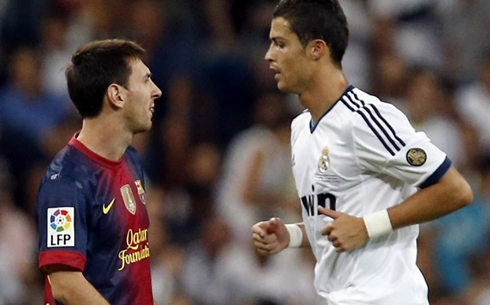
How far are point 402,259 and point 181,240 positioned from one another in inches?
177

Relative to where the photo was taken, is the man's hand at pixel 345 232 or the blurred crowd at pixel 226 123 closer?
the man's hand at pixel 345 232

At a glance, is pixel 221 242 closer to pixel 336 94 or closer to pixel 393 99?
pixel 393 99

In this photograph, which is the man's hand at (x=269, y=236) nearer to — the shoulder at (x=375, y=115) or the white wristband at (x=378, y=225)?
the white wristband at (x=378, y=225)

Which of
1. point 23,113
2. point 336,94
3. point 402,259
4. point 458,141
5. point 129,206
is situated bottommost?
point 402,259

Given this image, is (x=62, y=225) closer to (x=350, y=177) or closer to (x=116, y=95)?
(x=116, y=95)

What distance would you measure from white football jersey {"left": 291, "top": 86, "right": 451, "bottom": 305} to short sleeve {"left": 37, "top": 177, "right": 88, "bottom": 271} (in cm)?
119

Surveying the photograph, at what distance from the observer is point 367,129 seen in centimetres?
491

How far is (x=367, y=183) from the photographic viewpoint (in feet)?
16.5

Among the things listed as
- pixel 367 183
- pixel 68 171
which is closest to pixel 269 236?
pixel 367 183

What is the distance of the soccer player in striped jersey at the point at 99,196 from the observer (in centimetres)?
479

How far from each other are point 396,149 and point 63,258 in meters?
1.67

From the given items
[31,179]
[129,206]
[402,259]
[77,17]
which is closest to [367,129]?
[402,259]

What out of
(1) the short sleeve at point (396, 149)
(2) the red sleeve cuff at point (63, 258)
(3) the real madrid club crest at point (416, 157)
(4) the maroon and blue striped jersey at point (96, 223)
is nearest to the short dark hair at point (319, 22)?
(1) the short sleeve at point (396, 149)

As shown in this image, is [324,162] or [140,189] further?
[140,189]
